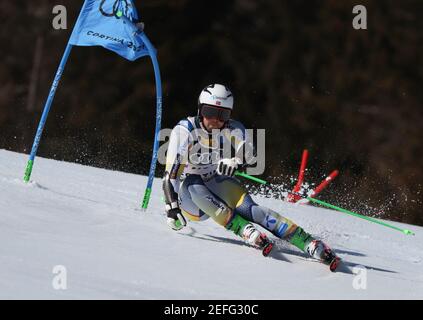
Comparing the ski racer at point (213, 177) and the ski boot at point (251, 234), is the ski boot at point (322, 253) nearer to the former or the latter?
the ski racer at point (213, 177)

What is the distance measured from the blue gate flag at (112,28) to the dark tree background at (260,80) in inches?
467

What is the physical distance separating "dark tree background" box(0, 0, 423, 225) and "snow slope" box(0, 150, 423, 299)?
1211 centimetres

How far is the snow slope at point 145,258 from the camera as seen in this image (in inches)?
185

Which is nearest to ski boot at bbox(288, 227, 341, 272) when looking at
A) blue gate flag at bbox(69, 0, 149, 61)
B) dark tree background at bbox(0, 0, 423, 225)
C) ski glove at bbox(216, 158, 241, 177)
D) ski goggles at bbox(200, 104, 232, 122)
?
ski glove at bbox(216, 158, 241, 177)

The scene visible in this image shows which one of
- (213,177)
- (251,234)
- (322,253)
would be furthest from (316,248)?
(213,177)

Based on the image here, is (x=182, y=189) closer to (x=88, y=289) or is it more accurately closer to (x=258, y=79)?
(x=88, y=289)

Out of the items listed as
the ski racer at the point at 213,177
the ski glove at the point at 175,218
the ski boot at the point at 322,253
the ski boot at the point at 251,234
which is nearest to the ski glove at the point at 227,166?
the ski racer at the point at 213,177

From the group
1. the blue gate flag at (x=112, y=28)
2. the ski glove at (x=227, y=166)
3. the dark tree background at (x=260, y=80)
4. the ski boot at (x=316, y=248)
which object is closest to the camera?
the ski boot at (x=316, y=248)

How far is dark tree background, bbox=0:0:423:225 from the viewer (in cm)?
2122

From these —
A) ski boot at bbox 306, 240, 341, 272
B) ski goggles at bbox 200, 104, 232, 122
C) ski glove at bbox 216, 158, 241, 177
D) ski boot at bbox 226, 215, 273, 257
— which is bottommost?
ski boot at bbox 306, 240, 341, 272

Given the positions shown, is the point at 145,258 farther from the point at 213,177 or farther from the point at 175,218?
the point at 213,177

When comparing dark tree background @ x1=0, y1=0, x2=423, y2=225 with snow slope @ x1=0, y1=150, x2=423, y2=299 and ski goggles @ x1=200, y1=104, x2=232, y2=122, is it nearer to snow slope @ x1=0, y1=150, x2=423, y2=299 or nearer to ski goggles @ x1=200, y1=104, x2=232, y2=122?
snow slope @ x1=0, y1=150, x2=423, y2=299

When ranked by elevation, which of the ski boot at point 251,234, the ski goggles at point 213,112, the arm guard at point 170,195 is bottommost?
the ski boot at point 251,234
